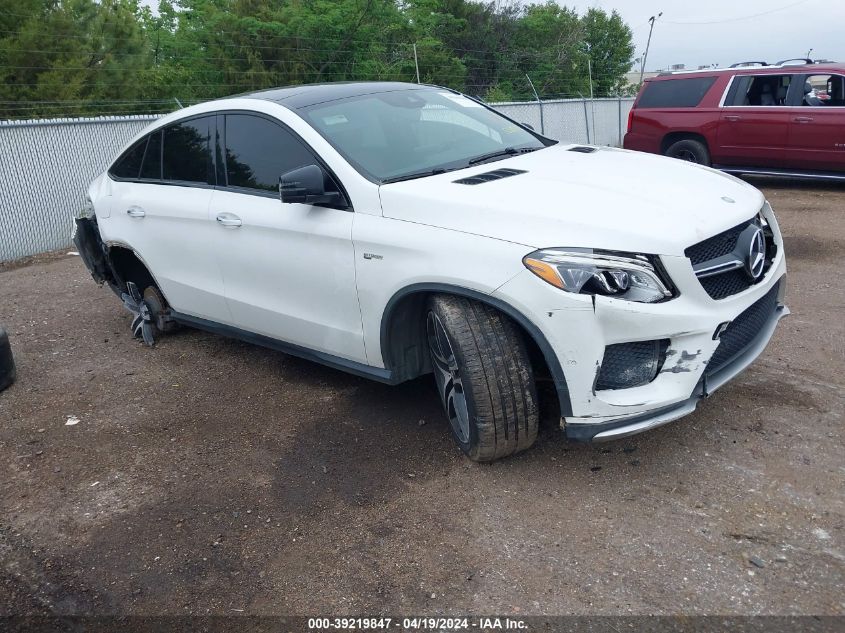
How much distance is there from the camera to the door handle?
4559 millimetres

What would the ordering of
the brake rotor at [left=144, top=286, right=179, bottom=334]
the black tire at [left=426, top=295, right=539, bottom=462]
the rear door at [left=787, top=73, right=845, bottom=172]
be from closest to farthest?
the black tire at [left=426, top=295, right=539, bottom=462], the brake rotor at [left=144, top=286, right=179, bottom=334], the rear door at [left=787, top=73, right=845, bottom=172]

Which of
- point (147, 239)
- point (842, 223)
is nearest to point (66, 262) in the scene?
point (147, 239)

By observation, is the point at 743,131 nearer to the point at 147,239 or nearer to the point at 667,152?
the point at 667,152

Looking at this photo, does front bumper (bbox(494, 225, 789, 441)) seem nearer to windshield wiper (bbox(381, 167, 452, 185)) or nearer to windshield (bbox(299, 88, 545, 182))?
windshield wiper (bbox(381, 167, 452, 185))

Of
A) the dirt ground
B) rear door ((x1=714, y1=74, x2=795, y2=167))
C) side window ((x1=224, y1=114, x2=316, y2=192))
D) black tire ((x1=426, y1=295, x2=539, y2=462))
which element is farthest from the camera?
rear door ((x1=714, y1=74, x2=795, y2=167))

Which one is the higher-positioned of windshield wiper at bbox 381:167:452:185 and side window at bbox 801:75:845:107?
windshield wiper at bbox 381:167:452:185

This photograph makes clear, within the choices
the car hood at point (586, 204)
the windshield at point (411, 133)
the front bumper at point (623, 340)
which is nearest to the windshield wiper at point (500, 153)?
the windshield at point (411, 133)

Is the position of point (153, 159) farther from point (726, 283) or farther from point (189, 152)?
point (726, 283)

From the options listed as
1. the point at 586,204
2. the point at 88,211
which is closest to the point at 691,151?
the point at 88,211

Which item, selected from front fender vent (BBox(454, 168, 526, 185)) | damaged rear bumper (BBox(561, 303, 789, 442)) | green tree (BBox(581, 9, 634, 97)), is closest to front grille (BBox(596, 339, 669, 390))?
damaged rear bumper (BBox(561, 303, 789, 442))

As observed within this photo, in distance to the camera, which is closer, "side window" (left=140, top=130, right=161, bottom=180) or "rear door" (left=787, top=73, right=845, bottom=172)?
"side window" (left=140, top=130, right=161, bottom=180)

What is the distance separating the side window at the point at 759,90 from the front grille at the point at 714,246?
8708mm

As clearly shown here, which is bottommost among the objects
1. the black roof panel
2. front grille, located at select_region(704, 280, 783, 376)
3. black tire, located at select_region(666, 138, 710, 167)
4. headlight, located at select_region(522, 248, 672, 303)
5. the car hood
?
black tire, located at select_region(666, 138, 710, 167)

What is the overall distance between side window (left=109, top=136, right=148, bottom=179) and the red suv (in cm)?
872
